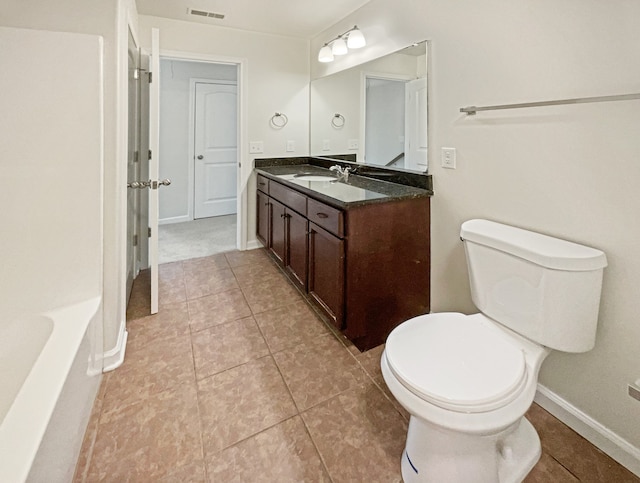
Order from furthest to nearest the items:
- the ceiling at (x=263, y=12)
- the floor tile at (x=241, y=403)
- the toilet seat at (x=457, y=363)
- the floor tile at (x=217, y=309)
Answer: the ceiling at (x=263, y=12) < the floor tile at (x=217, y=309) < the floor tile at (x=241, y=403) < the toilet seat at (x=457, y=363)

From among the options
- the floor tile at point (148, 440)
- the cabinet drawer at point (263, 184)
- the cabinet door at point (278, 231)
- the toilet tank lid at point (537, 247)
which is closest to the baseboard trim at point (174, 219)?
the cabinet drawer at point (263, 184)

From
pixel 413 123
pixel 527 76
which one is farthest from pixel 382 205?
pixel 527 76

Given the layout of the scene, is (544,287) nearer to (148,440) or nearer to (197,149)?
(148,440)

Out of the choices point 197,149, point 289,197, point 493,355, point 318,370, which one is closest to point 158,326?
point 318,370

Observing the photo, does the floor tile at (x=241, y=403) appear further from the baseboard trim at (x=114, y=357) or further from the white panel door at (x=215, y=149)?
the white panel door at (x=215, y=149)

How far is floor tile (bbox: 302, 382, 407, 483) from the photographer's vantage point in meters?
1.23

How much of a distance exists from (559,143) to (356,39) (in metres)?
1.71

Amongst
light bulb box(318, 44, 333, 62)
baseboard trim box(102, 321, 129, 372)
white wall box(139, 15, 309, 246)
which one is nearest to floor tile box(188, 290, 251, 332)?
baseboard trim box(102, 321, 129, 372)

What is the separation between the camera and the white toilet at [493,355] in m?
0.99

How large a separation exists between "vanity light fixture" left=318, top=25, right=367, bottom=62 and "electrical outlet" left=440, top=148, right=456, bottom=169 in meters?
1.17

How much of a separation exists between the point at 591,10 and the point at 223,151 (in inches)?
175

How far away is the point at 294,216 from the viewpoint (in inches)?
97.0

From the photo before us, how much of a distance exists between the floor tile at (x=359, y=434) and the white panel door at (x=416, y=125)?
1332mm

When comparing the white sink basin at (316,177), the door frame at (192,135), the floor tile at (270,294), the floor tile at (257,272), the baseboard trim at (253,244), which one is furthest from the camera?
the door frame at (192,135)
